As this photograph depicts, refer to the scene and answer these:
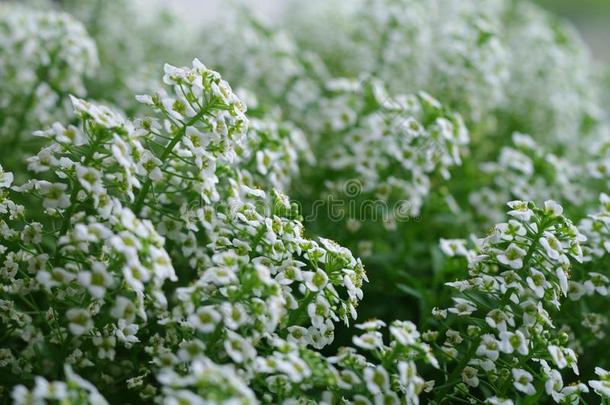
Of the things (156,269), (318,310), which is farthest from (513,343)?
(156,269)

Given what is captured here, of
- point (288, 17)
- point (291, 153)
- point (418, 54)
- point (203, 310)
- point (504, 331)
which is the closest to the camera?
point (203, 310)

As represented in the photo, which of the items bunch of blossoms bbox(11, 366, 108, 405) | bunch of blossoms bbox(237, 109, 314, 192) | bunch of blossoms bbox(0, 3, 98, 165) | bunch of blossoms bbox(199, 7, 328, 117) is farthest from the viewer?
bunch of blossoms bbox(199, 7, 328, 117)

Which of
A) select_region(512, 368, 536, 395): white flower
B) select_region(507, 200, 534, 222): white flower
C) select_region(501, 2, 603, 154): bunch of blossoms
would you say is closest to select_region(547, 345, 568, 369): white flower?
select_region(512, 368, 536, 395): white flower

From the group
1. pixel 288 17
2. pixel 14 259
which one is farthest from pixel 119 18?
pixel 14 259

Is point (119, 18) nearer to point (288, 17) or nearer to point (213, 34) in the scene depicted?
point (213, 34)

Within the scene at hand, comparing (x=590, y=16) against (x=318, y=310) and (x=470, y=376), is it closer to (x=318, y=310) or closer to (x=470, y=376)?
(x=470, y=376)

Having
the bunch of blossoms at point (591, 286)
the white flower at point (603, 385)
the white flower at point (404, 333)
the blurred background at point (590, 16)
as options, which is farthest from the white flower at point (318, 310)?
the blurred background at point (590, 16)

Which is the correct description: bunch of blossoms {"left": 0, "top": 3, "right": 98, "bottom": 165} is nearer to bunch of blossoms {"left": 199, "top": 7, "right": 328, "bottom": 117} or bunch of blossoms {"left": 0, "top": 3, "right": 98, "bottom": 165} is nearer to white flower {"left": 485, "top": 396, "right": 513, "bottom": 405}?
bunch of blossoms {"left": 199, "top": 7, "right": 328, "bottom": 117}
